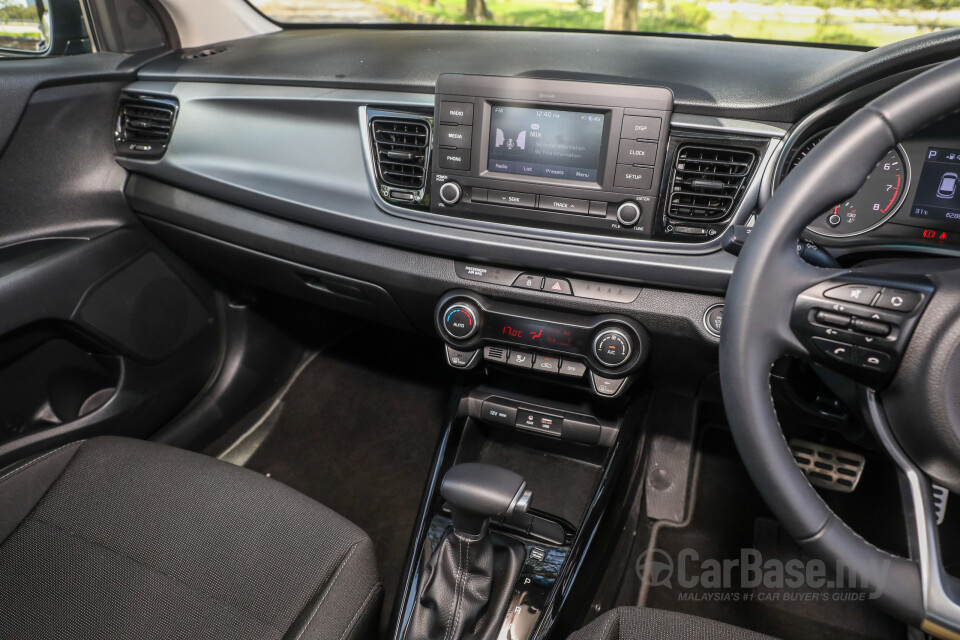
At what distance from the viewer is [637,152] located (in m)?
1.16

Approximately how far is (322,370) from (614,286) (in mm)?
1243

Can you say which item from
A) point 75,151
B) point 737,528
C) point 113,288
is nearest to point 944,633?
point 737,528

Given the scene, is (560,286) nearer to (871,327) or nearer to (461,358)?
(461,358)

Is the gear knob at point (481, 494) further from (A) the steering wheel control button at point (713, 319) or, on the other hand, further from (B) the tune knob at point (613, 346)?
(A) the steering wheel control button at point (713, 319)

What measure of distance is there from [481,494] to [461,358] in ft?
1.21

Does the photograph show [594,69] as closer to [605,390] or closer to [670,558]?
[605,390]

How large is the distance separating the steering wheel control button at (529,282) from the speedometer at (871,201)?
46cm

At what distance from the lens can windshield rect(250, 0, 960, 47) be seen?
1.26 metres

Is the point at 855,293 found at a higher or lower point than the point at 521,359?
higher

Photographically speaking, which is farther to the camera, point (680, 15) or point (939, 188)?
point (680, 15)

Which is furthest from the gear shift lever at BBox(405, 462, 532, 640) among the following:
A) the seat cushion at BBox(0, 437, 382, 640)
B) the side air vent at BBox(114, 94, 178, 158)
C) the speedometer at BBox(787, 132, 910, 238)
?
the side air vent at BBox(114, 94, 178, 158)

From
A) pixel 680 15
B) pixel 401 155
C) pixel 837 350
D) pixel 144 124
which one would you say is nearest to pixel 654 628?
pixel 837 350

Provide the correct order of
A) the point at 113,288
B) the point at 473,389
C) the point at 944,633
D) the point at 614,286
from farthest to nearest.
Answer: the point at 113,288 < the point at 473,389 < the point at 614,286 < the point at 944,633

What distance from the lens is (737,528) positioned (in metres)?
1.76
